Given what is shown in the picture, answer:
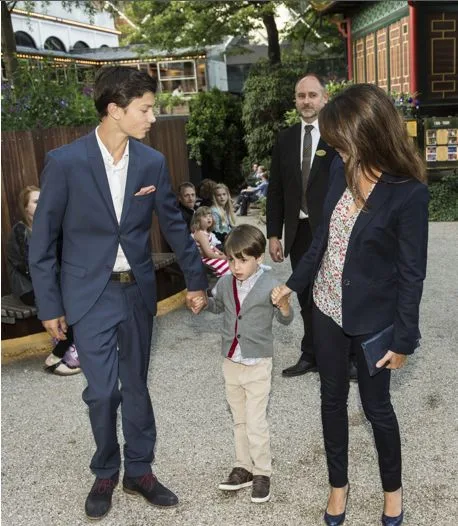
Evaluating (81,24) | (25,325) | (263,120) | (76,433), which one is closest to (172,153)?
(25,325)

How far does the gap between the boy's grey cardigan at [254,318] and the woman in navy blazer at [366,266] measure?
0.17 metres

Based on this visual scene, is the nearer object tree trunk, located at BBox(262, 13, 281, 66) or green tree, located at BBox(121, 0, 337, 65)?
green tree, located at BBox(121, 0, 337, 65)

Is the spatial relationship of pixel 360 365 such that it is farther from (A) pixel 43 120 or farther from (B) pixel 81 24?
(B) pixel 81 24

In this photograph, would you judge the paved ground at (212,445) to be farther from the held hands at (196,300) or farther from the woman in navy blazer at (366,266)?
the held hands at (196,300)

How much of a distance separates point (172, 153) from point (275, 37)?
13.8 metres

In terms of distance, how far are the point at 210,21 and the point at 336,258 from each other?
1886cm

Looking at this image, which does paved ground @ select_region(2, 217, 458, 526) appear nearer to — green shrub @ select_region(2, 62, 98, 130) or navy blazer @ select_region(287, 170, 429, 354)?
navy blazer @ select_region(287, 170, 429, 354)

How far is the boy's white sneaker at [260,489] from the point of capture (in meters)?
3.51

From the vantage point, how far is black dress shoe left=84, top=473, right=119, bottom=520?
3504mm

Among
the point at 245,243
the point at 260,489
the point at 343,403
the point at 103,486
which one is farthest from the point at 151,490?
the point at 245,243

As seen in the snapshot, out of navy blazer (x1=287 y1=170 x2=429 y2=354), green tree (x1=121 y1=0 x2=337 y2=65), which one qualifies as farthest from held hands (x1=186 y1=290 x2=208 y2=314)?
Answer: green tree (x1=121 y1=0 x2=337 y2=65)

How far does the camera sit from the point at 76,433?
455 centimetres

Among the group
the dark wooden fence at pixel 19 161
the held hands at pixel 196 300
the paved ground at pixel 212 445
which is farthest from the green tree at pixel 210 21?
the held hands at pixel 196 300

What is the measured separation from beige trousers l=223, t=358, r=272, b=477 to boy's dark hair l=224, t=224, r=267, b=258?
0.57 metres
